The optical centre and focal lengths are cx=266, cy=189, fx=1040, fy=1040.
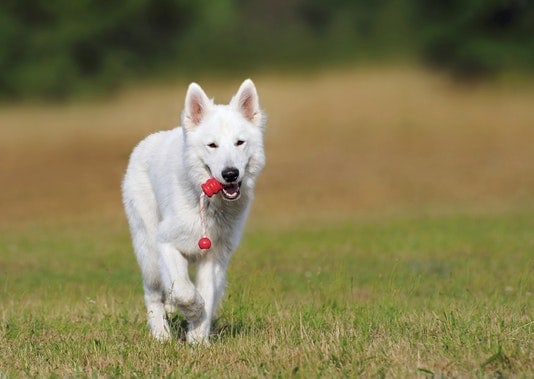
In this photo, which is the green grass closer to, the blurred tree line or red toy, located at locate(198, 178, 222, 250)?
red toy, located at locate(198, 178, 222, 250)

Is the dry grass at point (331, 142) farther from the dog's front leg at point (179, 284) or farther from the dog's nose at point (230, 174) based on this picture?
the dog's nose at point (230, 174)

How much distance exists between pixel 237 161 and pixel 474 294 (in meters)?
3.63

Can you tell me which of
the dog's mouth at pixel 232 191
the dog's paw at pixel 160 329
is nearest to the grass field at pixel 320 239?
the dog's paw at pixel 160 329

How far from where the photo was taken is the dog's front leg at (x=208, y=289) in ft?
24.2

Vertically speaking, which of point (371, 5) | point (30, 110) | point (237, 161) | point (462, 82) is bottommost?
point (30, 110)

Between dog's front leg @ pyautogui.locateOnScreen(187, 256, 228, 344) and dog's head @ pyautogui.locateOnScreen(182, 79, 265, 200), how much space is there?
643 millimetres

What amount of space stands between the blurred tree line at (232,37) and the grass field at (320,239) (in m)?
0.65

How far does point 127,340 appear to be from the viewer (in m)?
7.38

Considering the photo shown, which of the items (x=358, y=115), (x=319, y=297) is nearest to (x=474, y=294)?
(x=319, y=297)

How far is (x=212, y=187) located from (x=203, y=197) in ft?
0.75

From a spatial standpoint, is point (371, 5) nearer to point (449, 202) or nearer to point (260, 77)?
point (260, 77)

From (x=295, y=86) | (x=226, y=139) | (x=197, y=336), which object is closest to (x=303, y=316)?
(x=197, y=336)

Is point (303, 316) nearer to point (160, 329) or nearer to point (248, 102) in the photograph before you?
point (160, 329)

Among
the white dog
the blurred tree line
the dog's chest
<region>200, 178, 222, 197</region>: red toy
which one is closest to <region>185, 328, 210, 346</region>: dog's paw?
the white dog
